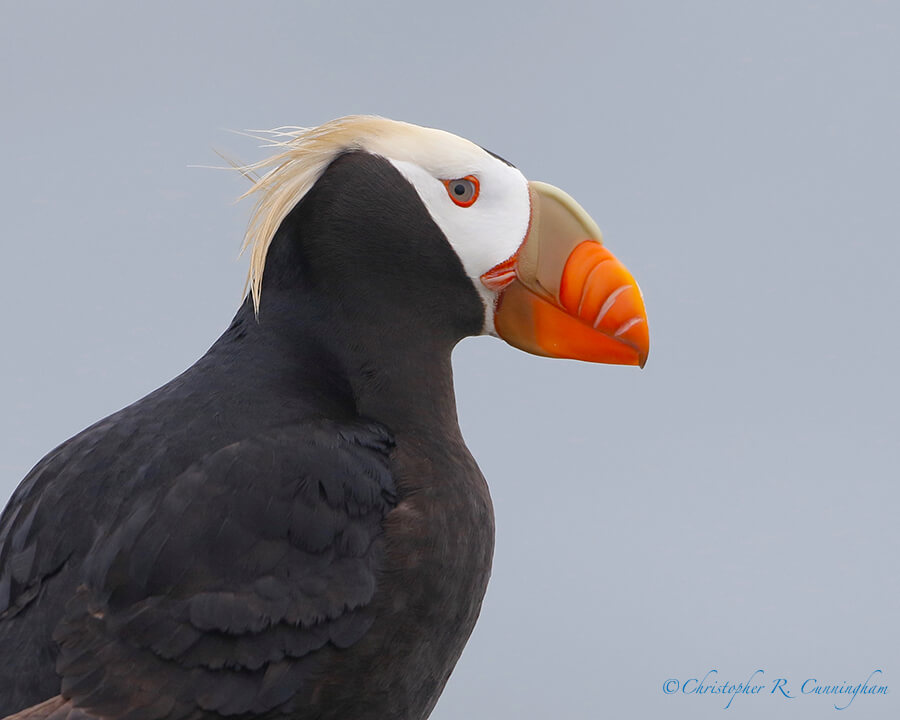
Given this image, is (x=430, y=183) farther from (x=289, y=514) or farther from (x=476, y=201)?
(x=289, y=514)

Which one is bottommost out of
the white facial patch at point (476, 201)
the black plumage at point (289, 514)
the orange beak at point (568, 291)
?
the black plumage at point (289, 514)

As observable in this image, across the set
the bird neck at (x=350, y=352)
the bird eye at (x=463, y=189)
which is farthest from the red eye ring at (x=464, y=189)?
the bird neck at (x=350, y=352)

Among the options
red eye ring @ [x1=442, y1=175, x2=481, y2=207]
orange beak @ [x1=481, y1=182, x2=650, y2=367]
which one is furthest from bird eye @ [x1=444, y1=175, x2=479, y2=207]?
orange beak @ [x1=481, y1=182, x2=650, y2=367]

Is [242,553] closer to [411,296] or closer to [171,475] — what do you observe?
[171,475]

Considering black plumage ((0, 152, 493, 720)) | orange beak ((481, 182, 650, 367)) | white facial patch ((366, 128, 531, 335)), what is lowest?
black plumage ((0, 152, 493, 720))

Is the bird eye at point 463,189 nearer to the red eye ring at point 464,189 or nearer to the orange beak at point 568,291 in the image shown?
the red eye ring at point 464,189

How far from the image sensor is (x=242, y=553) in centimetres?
173

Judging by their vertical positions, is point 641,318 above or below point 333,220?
below

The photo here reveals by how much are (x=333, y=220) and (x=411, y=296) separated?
0.53 feet

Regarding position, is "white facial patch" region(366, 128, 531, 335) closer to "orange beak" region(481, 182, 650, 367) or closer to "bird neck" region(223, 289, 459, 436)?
"orange beak" region(481, 182, 650, 367)

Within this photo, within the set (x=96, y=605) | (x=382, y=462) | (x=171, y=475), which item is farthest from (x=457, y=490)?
(x=96, y=605)

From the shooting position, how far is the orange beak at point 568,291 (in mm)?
1976

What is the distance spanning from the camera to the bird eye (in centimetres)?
196

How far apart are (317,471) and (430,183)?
0.47 meters
